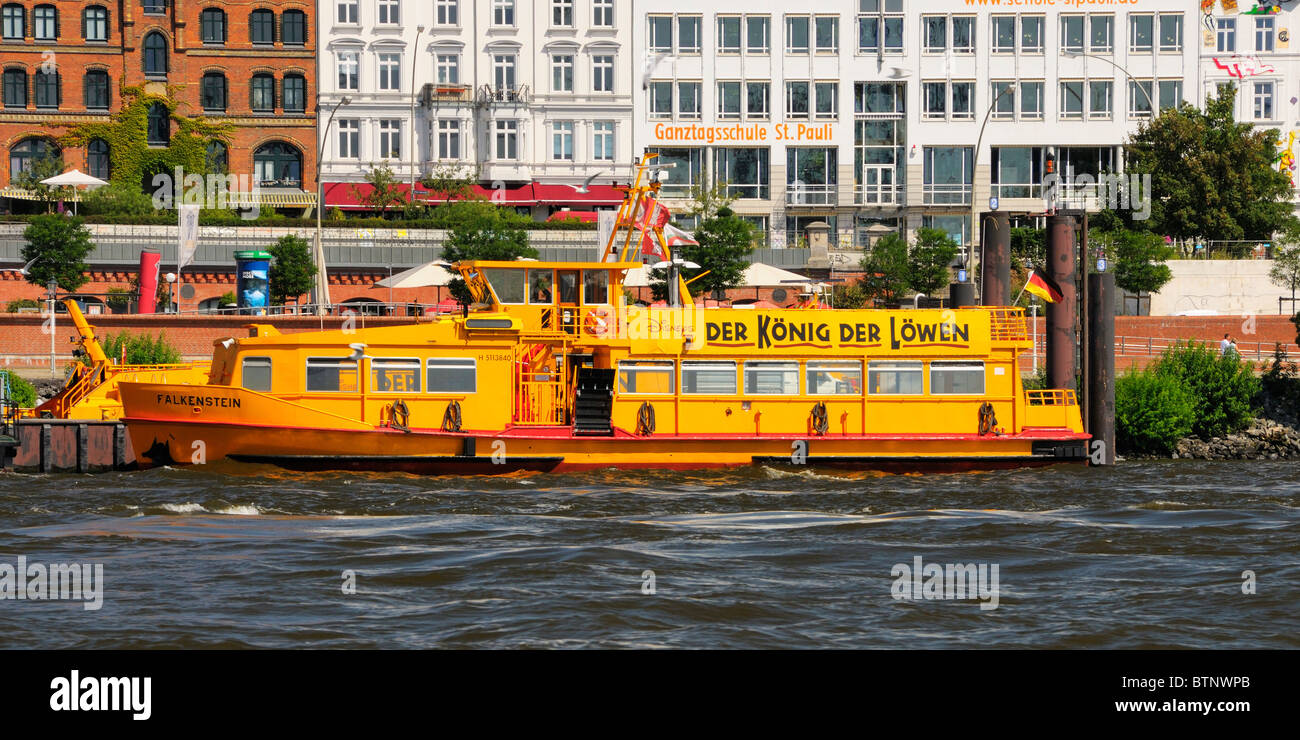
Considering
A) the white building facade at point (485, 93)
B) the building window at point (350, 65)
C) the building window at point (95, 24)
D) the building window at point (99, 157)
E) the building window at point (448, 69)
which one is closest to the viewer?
the white building facade at point (485, 93)

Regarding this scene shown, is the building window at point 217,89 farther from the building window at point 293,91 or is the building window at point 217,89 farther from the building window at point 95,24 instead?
the building window at point 95,24

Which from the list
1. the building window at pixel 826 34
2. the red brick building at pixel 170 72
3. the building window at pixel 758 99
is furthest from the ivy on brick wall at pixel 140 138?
the building window at pixel 826 34

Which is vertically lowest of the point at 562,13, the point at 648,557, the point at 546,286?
the point at 648,557

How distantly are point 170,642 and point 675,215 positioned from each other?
5328 cm

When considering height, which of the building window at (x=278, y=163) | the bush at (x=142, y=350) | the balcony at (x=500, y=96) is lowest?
the bush at (x=142, y=350)

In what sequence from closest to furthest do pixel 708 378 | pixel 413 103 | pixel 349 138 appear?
pixel 708 378
pixel 413 103
pixel 349 138

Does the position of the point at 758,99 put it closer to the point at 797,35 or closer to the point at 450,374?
the point at 797,35

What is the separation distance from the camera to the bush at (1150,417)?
118 feet

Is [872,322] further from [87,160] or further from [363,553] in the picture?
[87,160]

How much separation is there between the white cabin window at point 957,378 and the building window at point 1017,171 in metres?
42.3

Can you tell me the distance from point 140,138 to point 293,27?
28.2ft

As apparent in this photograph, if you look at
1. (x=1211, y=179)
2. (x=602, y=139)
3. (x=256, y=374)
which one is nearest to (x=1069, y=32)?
(x=1211, y=179)

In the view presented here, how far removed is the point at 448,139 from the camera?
67.9 meters

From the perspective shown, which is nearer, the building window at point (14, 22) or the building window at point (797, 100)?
the building window at point (14, 22)
